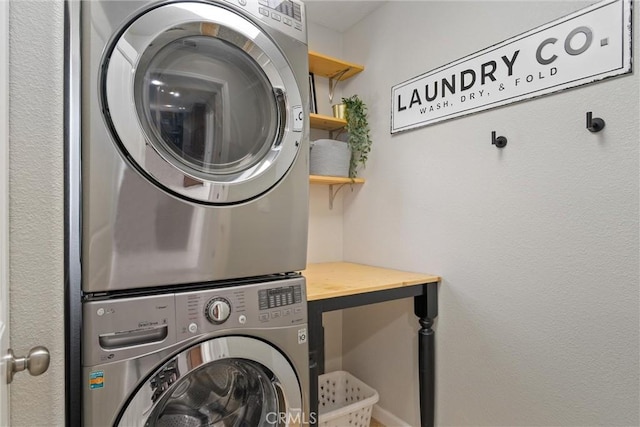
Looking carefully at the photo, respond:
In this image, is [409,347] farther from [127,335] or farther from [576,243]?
[127,335]

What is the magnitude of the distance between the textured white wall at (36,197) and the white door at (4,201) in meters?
0.04

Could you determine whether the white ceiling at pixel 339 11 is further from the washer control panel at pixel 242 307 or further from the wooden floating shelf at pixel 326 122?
the washer control panel at pixel 242 307

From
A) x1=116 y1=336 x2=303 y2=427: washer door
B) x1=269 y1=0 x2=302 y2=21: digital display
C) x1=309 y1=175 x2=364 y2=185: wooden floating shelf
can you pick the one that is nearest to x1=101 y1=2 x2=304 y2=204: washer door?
x1=269 y1=0 x2=302 y2=21: digital display

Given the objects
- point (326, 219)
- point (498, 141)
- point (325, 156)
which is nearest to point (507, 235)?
point (498, 141)

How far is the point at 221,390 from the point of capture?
1.12 meters

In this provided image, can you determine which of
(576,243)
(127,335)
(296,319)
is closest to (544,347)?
(576,243)

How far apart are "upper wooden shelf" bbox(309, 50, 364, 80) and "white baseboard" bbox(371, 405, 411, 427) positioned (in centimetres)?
205

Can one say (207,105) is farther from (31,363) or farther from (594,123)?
(594,123)

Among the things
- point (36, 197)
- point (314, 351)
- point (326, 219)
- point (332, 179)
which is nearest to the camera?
point (36, 197)

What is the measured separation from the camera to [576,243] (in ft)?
4.16

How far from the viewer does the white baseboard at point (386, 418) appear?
1.95 metres

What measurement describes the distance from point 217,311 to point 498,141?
4.19 ft

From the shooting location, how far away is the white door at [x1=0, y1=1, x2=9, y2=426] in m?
0.52

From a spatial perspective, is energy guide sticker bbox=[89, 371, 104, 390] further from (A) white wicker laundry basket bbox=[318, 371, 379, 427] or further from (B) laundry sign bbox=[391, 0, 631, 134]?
(B) laundry sign bbox=[391, 0, 631, 134]
